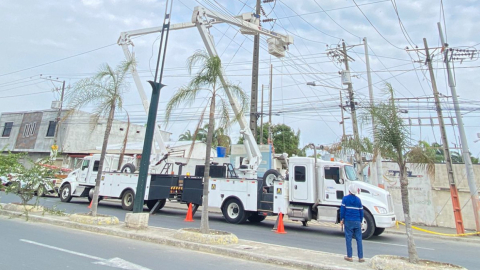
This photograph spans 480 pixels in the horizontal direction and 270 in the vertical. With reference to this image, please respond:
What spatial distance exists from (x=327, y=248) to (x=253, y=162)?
6927mm

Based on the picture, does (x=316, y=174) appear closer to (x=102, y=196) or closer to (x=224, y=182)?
(x=224, y=182)

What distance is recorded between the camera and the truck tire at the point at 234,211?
46.8 feet

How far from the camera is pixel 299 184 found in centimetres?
1349

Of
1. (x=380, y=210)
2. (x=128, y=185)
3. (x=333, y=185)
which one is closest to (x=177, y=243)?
(x=333, y=185)

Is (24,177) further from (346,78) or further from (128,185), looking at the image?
(346,78)

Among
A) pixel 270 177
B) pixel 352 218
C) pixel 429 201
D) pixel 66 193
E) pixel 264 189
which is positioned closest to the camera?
pixel 352 218

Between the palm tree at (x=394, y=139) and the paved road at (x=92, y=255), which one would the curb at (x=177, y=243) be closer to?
the paved road at (x=92, y=255)

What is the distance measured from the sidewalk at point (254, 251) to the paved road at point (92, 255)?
0.71 feet

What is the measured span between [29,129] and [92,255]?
129ft

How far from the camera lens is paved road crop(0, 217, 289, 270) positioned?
19.9 feet

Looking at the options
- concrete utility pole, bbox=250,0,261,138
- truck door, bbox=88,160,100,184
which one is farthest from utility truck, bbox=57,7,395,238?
truck door, bbox=88,160,100,184

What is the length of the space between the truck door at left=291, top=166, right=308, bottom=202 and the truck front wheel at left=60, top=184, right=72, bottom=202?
14.5 meters

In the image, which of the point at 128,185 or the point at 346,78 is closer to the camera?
the point at 128,185

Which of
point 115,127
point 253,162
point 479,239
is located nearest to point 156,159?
point 253,162
